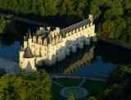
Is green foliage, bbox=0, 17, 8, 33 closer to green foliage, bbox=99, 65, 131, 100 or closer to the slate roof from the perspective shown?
the slate roof

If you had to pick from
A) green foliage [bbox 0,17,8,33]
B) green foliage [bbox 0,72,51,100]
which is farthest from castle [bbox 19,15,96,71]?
green foliage [bbox 0,72,51,100]

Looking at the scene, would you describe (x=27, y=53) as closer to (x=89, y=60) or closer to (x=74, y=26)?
(x=89, y=60)

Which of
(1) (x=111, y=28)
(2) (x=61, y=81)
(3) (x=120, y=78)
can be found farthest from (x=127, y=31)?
(3) (x=120, y=78)

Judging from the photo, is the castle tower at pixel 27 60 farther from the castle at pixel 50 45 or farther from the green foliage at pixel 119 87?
the green foliage at pixel 119 87

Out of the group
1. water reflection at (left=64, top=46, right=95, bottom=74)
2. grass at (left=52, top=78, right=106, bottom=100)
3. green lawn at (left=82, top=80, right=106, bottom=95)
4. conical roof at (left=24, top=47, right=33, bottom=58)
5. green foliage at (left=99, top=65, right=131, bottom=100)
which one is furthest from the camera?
water reflection at (left=64, top=46, right=95, bottom=74)

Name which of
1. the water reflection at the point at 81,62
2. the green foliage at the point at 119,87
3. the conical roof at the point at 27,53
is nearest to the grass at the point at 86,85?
the water reflection at the point at 81,62

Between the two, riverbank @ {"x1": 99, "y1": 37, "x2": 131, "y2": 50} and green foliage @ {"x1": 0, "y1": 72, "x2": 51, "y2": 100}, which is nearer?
green foliage @ {"x1": 0, "y1": 72, "x2": 51, "y2": 100}

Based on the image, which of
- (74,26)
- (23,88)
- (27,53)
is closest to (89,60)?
(74,26)
